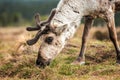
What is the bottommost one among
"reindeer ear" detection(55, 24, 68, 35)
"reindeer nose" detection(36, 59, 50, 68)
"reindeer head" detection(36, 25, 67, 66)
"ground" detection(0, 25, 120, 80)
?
"ground" detection(0, 25, 120, 80)

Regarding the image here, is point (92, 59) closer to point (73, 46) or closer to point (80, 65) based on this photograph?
point (80, 65)

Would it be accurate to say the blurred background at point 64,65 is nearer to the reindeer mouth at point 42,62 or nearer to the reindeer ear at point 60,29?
the reindeer mouth at point 42,62

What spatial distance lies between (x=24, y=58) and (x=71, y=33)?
6.35ft

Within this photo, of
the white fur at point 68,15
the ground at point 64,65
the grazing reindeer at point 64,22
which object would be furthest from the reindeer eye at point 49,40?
the ground at point 64,65

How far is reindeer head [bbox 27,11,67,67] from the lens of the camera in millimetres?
11312

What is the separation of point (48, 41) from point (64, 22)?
699mm

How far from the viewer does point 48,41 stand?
37.5ft

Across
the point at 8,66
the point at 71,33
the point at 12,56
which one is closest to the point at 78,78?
the point at 71,33

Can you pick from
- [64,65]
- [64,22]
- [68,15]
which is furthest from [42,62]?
[68,15]

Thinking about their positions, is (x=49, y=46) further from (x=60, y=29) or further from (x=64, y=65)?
(x=64, y=65)

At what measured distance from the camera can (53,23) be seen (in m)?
11.5

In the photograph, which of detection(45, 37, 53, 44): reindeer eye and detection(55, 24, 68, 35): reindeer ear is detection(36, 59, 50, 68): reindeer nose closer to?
detection(45, 37, 53, 44): reindeer eye

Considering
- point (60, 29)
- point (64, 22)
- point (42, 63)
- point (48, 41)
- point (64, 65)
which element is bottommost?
point (64, 65)

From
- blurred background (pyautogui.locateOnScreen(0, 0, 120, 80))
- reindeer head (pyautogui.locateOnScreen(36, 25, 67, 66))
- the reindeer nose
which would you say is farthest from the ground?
reindeer head (pyautogui.locateOnScreen(36, 25, 67, 66))
